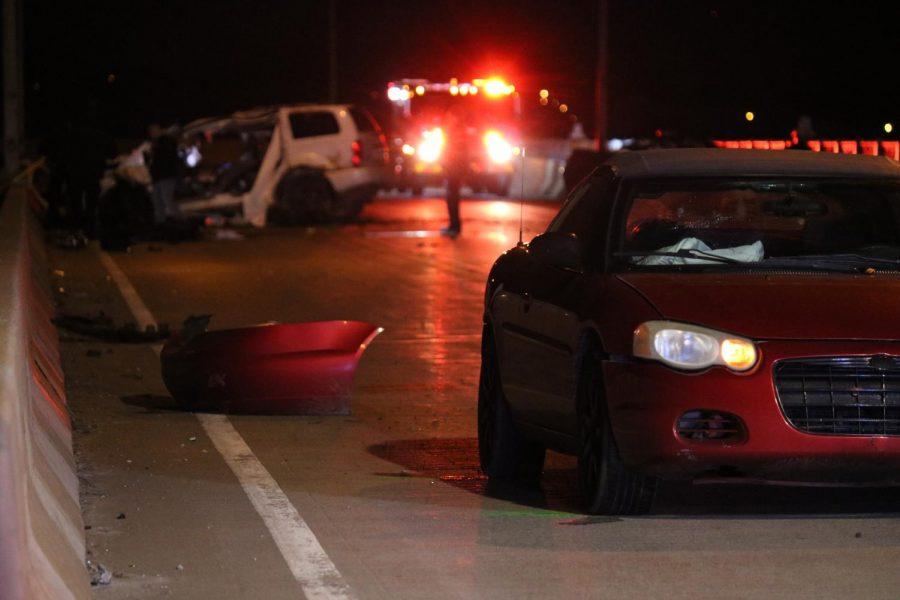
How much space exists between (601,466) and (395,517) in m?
0.95

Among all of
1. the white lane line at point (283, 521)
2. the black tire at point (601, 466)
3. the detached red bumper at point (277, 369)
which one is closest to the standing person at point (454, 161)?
the detached red bumper at point (277, 369)

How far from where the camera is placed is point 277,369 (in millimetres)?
10258

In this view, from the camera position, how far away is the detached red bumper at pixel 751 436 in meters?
6.66

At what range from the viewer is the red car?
6699mm

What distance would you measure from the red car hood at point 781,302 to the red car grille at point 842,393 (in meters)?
0.11

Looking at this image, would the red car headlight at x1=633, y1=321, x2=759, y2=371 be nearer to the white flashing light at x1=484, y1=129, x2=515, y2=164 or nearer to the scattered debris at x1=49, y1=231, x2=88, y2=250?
the scattered debris at x1=49, y1=231, x2=88, y2=250

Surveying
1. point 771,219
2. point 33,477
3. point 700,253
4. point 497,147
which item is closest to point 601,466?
point 700,253

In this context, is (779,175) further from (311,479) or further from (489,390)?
(311,479)

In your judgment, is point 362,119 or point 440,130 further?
point 440,130

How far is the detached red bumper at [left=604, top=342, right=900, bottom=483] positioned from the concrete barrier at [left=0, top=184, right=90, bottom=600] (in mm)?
2224

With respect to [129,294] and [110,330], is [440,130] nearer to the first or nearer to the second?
[129,294]

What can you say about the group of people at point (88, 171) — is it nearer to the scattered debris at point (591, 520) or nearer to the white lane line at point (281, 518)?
the white lane line at point (281, 518)

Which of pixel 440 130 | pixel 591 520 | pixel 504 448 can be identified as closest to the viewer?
pixel 591 520

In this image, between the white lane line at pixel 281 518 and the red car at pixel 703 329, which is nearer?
the white lane line at pixel 281 518
